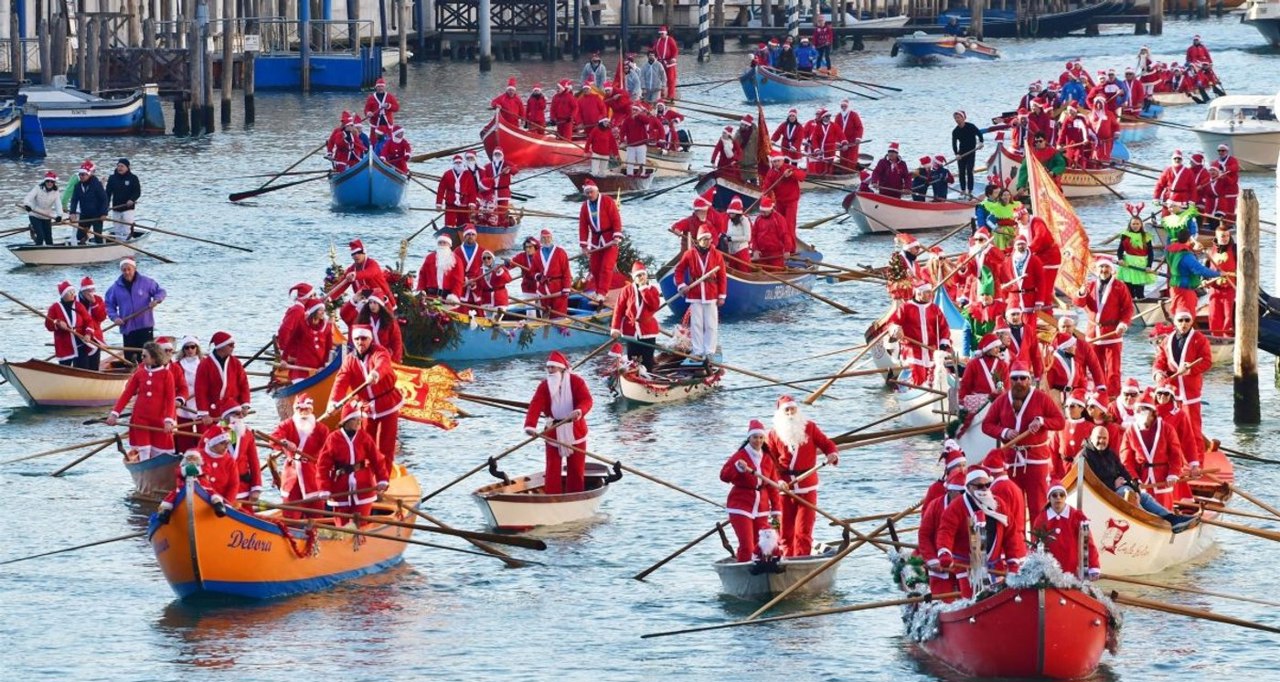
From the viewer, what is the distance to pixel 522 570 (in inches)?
888

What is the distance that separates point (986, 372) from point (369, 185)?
1012 inches

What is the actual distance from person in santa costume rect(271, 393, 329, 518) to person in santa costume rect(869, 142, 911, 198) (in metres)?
23.4

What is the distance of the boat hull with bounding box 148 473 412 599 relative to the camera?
65.1 ft

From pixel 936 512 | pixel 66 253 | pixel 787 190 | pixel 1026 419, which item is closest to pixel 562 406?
pixel 1026 419

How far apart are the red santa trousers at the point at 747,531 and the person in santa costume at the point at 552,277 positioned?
1241 centimetres

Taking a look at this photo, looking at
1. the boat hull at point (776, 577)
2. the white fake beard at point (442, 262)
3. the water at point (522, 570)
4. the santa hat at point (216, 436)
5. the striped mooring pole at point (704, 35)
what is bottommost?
the water at point (522, 570)

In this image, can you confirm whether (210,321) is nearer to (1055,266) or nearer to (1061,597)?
(1055,266)

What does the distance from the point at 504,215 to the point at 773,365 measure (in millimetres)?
9751

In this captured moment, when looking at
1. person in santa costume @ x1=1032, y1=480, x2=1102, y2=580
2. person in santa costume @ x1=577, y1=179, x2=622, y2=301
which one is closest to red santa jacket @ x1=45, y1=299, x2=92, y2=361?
person in santa costume @ x1=577, y1=179, x2=622, y2=301

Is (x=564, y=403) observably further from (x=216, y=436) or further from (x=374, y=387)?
(x=216, y=436)

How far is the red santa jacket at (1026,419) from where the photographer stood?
20.4 metres

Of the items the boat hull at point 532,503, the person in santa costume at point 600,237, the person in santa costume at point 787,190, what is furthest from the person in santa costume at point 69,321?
the person in santa costume at point 787,190

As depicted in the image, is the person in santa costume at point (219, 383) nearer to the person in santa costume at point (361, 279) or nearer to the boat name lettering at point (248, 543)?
the boat name lettering at point (248, 543)

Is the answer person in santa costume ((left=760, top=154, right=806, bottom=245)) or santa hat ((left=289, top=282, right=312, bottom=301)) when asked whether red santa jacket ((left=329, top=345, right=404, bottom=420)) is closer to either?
santa hat ((left=289, top=282, right=312, bottom=301))
